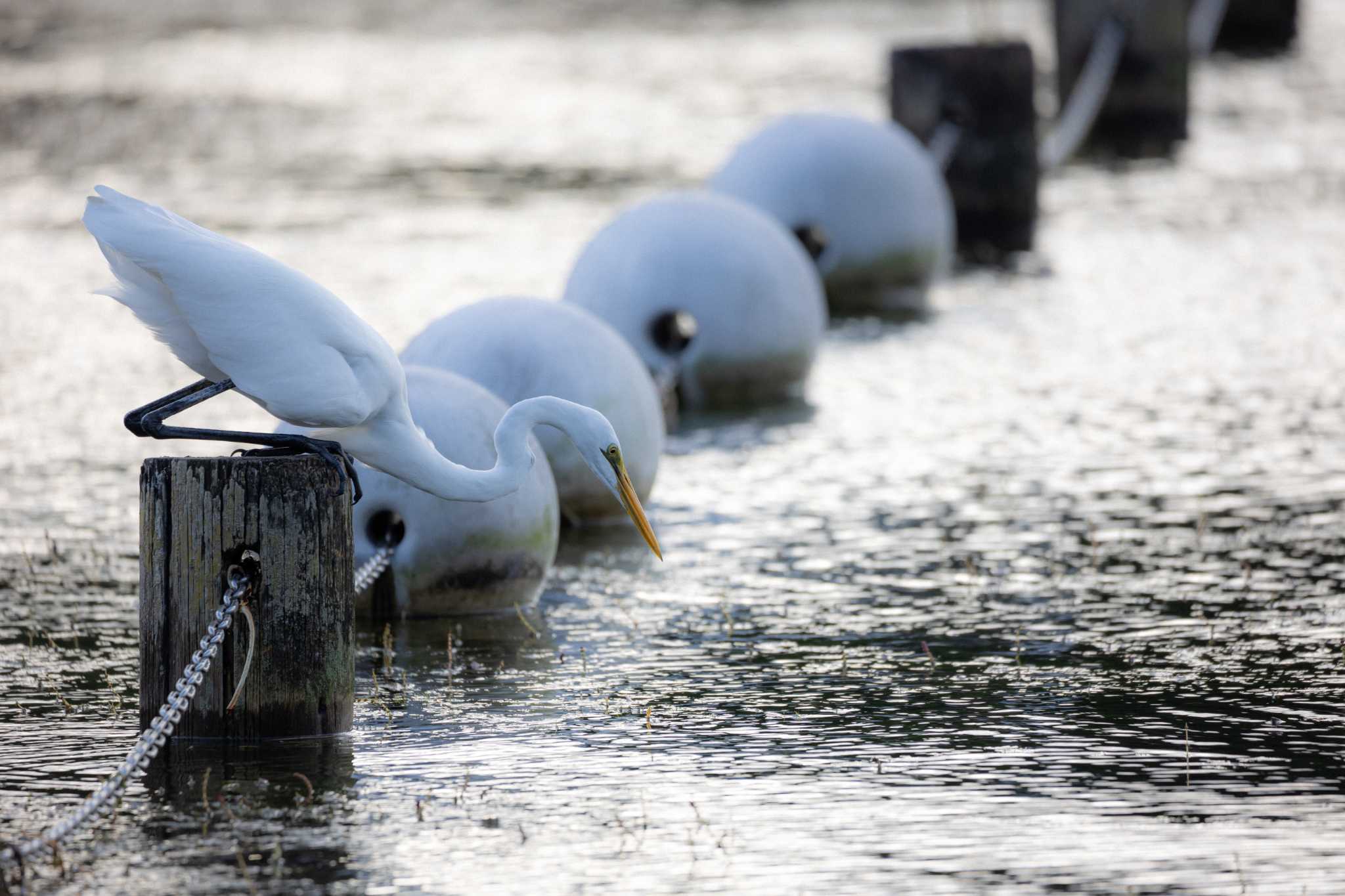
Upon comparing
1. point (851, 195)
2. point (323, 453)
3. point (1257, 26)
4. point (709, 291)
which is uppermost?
point (1257, 26)

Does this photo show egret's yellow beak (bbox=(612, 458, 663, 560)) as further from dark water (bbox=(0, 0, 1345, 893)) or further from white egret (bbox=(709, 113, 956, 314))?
white egret (bbox=(709, 113, 956, 314))

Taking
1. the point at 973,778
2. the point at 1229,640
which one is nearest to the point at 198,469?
the point at 973,778

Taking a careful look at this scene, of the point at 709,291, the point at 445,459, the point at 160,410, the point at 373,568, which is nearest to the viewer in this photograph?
the point at 160,410

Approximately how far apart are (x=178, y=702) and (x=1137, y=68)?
57.7 ft

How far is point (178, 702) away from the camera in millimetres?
6391

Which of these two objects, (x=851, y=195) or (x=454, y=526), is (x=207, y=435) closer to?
(x=454, y=526)

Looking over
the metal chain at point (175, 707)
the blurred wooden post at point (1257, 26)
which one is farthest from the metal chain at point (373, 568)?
the blurred wooden post at point (1257, 26)

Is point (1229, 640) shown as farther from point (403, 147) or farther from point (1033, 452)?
point (403, 147)

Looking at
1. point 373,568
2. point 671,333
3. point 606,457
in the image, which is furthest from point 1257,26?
point 606,457

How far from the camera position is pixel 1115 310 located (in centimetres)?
1534

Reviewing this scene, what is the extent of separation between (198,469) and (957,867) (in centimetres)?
251

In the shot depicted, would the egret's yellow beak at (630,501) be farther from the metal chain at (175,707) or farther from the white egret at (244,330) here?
the metal chain at (175,707)

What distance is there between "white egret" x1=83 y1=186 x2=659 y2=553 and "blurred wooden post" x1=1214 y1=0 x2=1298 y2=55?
2700cm

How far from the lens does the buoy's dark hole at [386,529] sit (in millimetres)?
8383
